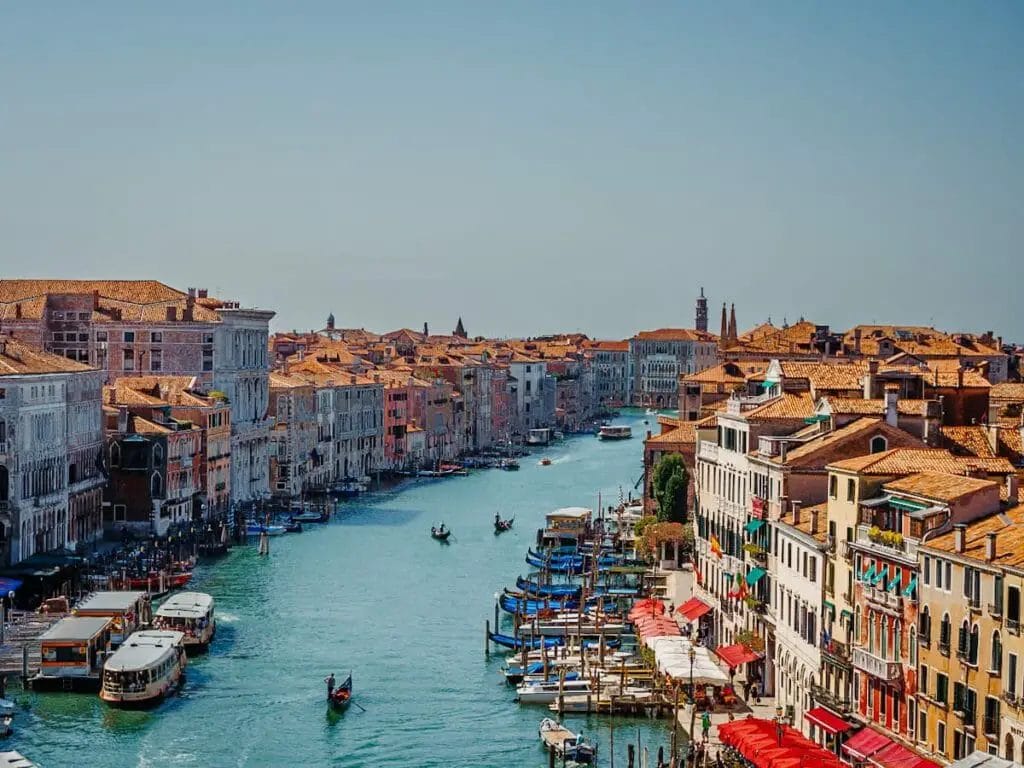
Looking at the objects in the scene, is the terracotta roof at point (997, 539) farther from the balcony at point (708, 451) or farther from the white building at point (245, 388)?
the white building at point (245, 388)

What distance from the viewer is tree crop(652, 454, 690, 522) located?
34.4 meters

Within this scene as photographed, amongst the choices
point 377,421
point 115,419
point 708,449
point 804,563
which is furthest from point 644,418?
point 804,563

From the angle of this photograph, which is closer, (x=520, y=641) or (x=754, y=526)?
(x=754, y=526)

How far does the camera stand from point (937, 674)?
653 inches

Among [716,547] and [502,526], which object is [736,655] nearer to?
[716,547]

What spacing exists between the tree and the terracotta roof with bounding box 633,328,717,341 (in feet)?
279

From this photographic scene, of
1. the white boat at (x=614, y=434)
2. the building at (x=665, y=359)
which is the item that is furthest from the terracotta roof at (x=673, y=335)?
the white boat at (x=614, y=434)

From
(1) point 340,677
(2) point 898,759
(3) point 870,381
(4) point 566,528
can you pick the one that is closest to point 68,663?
(1) point 340,677

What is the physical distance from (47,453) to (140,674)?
43.3ft

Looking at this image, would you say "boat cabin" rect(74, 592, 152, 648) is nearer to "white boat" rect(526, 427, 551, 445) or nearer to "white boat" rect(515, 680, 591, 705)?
"white boat" rect(515, 680, 591, 705)

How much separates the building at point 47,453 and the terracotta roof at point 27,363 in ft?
0.04

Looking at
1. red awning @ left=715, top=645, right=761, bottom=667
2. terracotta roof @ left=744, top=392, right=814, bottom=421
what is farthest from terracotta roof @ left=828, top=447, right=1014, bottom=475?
terracotta roof @ left=744, top=392, right=814, bottom=421

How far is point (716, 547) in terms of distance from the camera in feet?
85.6

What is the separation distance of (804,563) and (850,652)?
223 centimetres
